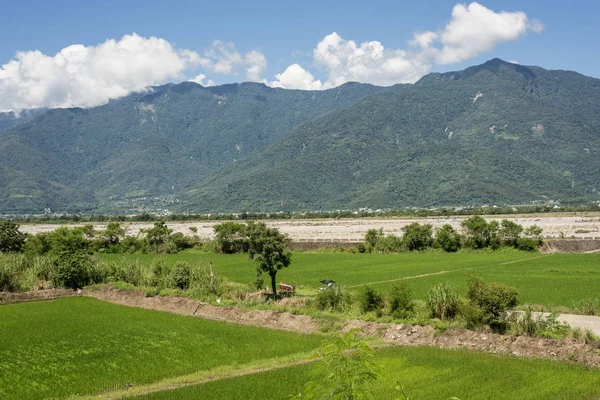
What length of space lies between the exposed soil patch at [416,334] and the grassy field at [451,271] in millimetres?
9371

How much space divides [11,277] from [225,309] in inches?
811

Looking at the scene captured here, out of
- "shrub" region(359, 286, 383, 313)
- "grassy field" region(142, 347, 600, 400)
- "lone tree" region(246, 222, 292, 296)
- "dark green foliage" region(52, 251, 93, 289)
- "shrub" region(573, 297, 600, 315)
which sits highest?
"lone tree" region(246, 222, 292, 296)

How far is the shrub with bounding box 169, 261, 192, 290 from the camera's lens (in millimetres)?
39188

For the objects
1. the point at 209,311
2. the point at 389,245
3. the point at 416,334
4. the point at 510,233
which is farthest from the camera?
the point at 389,245

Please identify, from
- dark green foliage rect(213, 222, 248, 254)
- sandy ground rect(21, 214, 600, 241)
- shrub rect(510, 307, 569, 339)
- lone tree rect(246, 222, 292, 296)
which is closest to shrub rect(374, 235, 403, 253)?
sandy ground rect(21, 214, 600, 241)

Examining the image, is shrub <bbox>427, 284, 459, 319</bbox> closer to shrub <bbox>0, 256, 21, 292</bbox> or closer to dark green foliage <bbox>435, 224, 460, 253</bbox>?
shrub <bbox>0, 256, 21, 292</bbox>

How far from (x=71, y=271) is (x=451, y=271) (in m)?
32.3

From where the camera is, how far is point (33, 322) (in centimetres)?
2930

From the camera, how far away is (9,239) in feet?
215

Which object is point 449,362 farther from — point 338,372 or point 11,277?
point 11,277

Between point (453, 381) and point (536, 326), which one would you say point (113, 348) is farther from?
point (536, 326)

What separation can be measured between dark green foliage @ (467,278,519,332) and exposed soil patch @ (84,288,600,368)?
94 centimetres

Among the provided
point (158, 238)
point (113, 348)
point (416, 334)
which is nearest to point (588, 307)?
point (416, 334)

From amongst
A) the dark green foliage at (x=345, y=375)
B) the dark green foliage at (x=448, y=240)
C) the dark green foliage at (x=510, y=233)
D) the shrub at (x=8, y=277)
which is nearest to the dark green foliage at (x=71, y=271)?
the shrub at (x=8, y=277)
